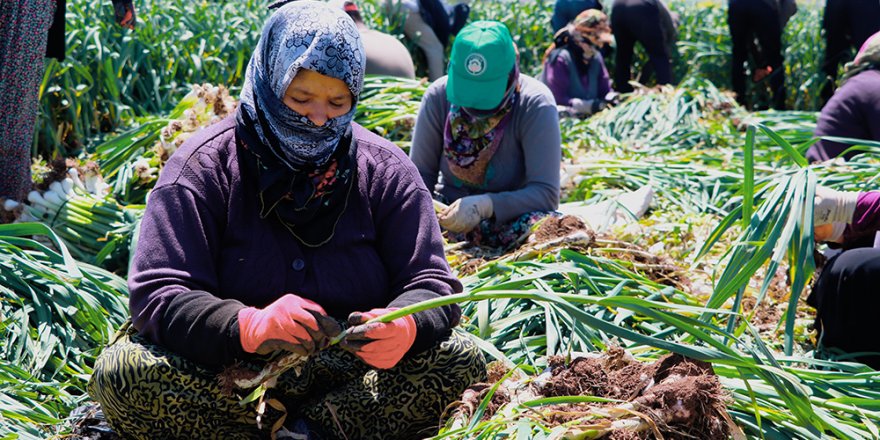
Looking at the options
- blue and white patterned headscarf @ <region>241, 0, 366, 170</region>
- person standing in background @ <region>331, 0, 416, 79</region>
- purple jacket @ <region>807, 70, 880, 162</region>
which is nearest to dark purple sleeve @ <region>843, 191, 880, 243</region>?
purple jacket @ <region>807, 70, 880, 162</region>

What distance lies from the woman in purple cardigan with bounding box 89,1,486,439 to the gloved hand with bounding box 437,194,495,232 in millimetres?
1111

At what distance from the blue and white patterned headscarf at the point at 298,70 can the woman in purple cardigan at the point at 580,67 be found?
375 centimetres

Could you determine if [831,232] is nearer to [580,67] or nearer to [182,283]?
[182,283]

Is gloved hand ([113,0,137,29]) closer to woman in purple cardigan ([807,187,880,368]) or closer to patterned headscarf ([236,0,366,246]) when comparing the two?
patterned headscarf ([236,0,366,246])

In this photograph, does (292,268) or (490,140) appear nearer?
(292,268)

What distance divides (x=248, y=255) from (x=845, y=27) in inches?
221

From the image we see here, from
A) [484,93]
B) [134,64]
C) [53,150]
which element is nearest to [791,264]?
[484,93]

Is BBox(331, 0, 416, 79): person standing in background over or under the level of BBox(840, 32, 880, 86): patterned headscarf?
under

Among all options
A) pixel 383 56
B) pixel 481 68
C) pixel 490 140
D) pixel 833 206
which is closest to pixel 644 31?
pixel 383 56

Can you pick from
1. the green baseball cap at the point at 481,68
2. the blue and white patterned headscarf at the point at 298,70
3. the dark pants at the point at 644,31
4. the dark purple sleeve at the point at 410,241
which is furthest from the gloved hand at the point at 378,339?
the dark pants at the point at 644,31

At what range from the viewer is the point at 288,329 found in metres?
1.80

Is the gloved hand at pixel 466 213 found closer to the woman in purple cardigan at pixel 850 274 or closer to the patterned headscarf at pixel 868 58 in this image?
the woman in purple cardigan at pixel 850 274

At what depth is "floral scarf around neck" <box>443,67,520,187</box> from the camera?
342cm

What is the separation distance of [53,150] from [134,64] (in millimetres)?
679
